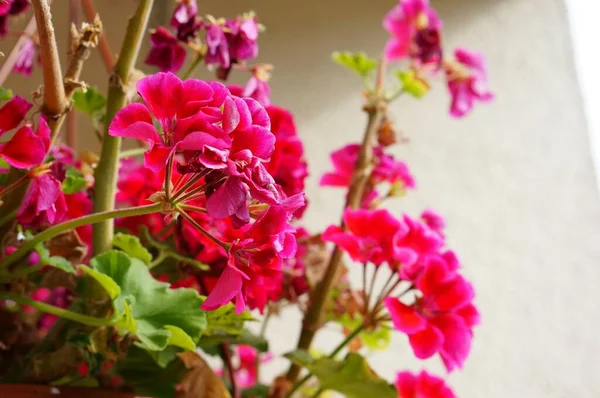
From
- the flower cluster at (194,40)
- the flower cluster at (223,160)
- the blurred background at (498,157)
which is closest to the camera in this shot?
the flower cluster at (223,160)

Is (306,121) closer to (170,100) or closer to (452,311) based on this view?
(452,311)

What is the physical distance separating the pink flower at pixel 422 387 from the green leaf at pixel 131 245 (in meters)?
0.24

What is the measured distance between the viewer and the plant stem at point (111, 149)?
A: 0.41 metres

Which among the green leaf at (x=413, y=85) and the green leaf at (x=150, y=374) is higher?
the green leaf at (x=413, y=85)

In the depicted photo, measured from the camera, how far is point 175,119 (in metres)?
0.29

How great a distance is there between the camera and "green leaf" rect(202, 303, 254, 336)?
0.42 m

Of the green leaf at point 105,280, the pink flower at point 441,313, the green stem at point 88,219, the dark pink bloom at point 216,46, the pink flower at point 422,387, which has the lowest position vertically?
the pink flower at point 422,387

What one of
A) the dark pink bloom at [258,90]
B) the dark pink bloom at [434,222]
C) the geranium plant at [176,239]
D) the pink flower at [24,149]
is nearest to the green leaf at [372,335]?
the geranium plant at [176,239]

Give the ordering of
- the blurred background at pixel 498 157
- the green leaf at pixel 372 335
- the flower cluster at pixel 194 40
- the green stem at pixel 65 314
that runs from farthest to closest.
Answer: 1. the blurred background at pixel 498 157
2. the green leaf at pixel 372 335
3. the flower cluster at pixel 194 40
4. the green stem at pixel 65 314

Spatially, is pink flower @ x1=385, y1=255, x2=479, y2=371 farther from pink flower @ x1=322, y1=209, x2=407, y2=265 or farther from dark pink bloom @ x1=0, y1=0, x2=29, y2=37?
dark pink bloom @ x1=0, y1=0, x2=29, y2=37

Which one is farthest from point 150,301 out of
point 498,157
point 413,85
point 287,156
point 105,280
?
point 498,157

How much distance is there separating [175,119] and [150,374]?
0.26m

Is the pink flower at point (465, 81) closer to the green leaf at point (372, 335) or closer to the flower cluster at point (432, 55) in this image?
the flower cluster at point (432, 55)

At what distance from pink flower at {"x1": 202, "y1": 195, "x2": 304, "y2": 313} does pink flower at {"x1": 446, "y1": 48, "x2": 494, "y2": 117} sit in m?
0.46
